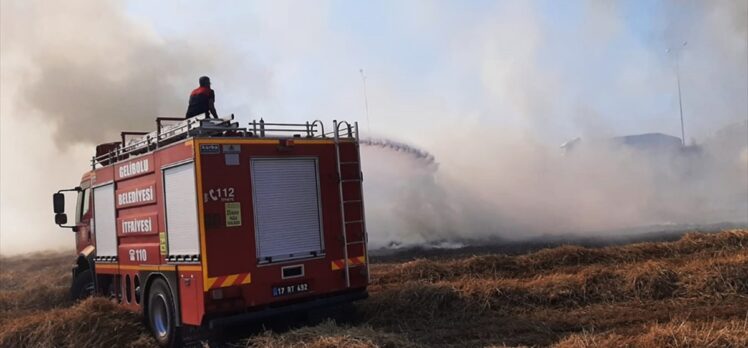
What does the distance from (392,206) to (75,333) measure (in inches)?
769

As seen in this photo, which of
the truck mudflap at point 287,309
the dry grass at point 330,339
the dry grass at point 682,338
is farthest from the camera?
the truck mudflap at point 287,309

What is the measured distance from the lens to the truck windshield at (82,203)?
12.9 metres

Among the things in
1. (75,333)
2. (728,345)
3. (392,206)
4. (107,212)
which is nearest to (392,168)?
(392,206)

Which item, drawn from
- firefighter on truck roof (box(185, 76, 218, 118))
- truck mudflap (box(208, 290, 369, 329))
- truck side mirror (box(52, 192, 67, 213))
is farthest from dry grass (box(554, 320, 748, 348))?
truck side mirror (box(52, 192, 67, 213))

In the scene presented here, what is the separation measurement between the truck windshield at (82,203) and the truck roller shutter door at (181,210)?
4.84 metres

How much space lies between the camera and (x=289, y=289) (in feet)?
28.6

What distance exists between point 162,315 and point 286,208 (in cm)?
256

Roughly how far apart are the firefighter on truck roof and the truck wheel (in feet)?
17.3

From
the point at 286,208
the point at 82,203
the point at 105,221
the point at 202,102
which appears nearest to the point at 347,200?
the point at 286,208

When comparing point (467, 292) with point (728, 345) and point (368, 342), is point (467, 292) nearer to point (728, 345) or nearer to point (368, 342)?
point (368, 342)

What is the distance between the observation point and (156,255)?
940 centimetres

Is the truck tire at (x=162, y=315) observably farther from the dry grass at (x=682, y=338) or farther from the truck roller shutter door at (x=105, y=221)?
the dry grass at (x=682, y=338)

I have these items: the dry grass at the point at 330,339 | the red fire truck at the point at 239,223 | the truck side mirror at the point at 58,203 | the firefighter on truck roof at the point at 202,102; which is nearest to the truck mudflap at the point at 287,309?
the red fire truck at the point at 239,223

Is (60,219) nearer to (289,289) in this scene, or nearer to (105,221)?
(105,221)
